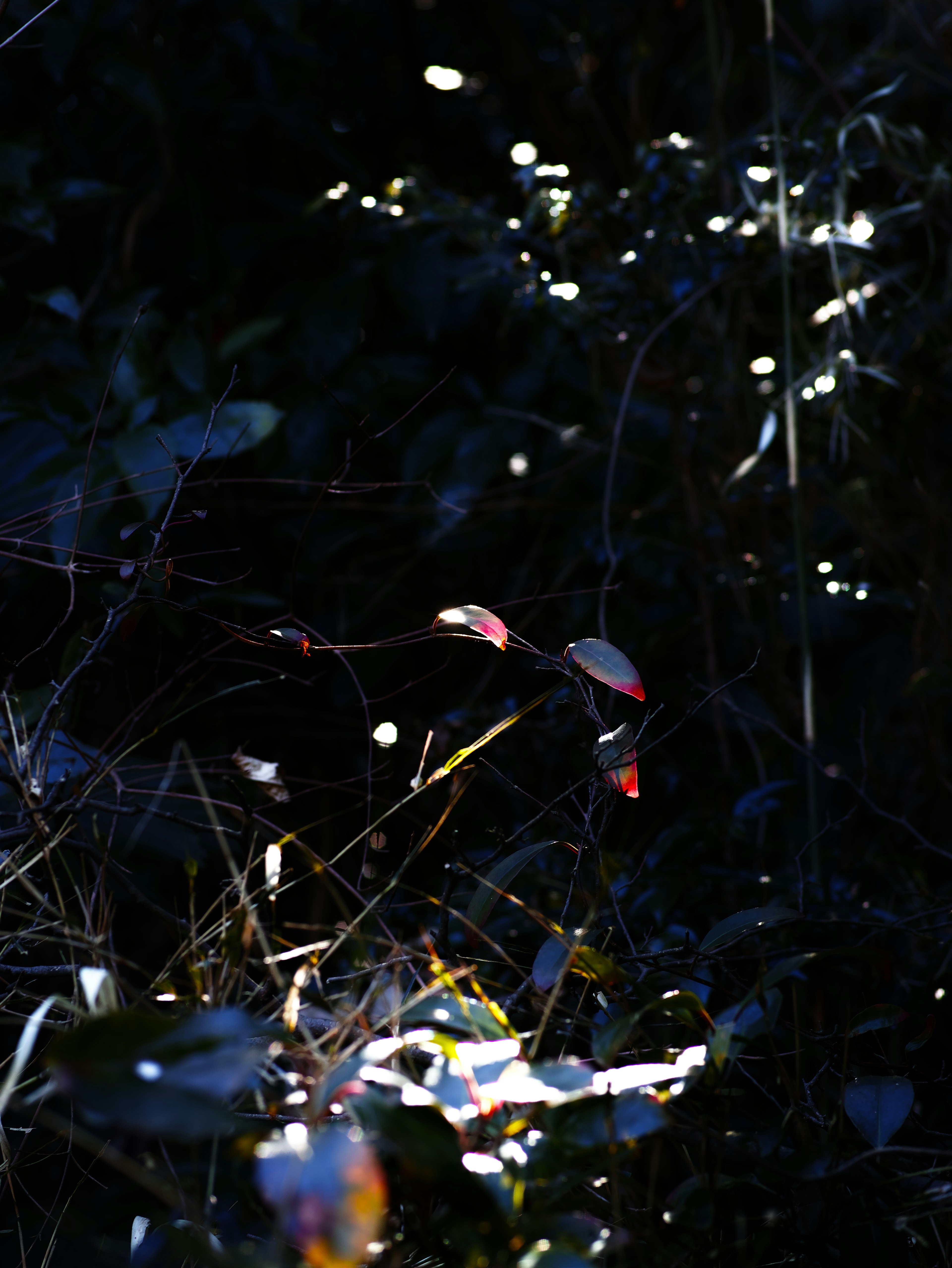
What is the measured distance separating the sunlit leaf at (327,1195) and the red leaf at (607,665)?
0.26m

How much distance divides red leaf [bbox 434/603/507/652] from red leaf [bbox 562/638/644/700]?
0.11ft

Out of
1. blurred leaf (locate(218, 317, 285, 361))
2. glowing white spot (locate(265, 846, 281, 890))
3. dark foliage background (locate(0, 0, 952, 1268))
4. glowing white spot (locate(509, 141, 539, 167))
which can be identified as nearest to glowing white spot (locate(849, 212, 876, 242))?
dark foliage background (locate(0, 0, 952, 1268))

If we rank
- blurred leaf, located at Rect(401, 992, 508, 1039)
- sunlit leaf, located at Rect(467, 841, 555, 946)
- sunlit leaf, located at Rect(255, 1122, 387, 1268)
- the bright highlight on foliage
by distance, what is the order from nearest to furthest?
sunlit leaf, located at Rect(255, 1122, 387, 1268)
blurred leaf, located at Rect(401, 992, 508, 1039)
sunlit leaf, located at Rect(467, 841, 555, 946)
the bright highlight on foliage

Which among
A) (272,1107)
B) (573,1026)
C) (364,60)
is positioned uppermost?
(364,60)

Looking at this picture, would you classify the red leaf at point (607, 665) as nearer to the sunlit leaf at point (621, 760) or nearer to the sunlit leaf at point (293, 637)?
the sunlit leaf at point (621, 760)

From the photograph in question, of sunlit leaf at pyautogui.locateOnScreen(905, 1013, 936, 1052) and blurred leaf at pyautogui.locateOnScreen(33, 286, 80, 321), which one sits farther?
blurred leaf at pyautogui.locateOnScreen(33, 286, 80, 321)

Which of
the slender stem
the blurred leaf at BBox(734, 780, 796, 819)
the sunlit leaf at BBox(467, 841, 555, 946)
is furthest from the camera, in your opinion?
the blurred leaf at BBox(734, 780, 796, 819)

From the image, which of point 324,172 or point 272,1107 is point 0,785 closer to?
point 272,1107

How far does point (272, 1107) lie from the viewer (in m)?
0.35

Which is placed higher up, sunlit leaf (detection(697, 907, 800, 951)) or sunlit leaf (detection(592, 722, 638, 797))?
sunlit leaf (detection(592, 722, 638, 797))

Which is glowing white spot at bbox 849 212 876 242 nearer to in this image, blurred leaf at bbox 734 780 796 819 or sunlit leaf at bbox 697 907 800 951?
blurred leaf at bbox 734 780 796 819

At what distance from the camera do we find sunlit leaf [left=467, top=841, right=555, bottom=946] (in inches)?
18.7

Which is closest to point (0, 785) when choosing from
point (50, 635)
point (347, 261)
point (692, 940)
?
point (50, 635)

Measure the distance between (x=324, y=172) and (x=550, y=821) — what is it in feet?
3.06
